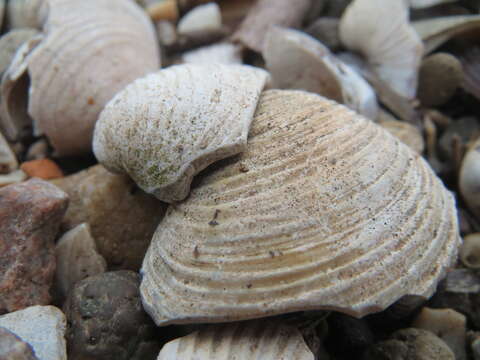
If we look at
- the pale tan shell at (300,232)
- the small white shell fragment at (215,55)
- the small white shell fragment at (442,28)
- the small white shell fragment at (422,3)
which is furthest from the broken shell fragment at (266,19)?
the pale tan shell at (300,232)

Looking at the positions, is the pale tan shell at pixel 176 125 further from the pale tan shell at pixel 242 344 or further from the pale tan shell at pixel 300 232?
the pale tan shell at pixel 242 344

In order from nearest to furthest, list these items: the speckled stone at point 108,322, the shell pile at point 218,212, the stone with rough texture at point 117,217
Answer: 1. the shell pile at point 218,212
2. the speckled stone at point 108,322
3. the stone with rough texture at point 117,217

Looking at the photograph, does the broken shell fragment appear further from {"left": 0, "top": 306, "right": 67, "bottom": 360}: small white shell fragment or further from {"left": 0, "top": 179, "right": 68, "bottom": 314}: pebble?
{"left": 0, "top": 306, "right": 67, "bottom": 360}: small white shell fragment

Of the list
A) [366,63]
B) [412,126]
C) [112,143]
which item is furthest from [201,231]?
[366,63]

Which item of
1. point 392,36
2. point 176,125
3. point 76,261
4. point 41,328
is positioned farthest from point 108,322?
point 392,36

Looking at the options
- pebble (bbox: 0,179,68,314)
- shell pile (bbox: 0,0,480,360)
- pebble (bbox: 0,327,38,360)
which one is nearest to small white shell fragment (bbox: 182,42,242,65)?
shell pile (bbox: 0,0,480,360)

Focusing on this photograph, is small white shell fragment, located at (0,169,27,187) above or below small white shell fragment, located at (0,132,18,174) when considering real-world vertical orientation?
below

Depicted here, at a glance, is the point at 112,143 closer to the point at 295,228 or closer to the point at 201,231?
the point at 201,231
